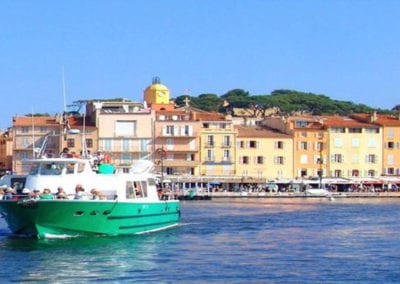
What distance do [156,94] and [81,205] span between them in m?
93.5

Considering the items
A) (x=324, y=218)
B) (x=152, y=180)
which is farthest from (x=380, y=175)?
(x=152, y=180)

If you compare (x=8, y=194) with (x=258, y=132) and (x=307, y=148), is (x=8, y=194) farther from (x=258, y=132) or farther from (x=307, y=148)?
(x=307, y=148)

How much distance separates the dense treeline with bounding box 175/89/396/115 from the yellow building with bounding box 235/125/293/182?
3580 centimetres

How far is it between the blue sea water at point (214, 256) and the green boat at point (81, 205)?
0.57 meters

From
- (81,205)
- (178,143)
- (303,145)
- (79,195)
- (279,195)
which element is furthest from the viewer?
(303,145)

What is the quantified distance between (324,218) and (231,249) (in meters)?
25.5

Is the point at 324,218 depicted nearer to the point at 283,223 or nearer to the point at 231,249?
the point at 283,223

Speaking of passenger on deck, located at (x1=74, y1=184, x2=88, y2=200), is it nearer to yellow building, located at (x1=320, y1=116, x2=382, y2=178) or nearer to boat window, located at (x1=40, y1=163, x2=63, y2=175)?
boat window, located at (x1=40, y1=163, x2=63, y2=175)

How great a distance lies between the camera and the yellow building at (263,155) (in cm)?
11694

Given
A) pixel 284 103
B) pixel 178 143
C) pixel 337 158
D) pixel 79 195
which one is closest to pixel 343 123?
pixel 337 158

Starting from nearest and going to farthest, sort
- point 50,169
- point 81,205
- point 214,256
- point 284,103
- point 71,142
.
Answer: point 214,256 < point 81,205 < point 50,169 < point 71,142 < point 284,103

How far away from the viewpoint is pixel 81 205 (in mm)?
39500

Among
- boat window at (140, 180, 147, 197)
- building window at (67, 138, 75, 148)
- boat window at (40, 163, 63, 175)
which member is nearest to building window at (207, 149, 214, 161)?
building window at (67, 138, 75, 148)

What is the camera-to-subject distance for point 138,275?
31.0 m
